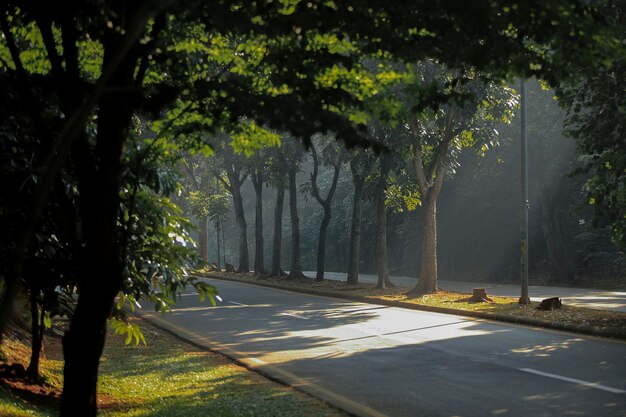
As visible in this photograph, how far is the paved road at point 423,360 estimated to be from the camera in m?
8.98

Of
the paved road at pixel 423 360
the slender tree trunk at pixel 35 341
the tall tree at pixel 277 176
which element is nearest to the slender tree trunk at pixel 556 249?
the tall tree at pixel 277 176

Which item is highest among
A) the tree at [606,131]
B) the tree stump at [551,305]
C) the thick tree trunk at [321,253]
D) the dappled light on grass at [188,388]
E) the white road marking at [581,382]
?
the tree at [606,131]

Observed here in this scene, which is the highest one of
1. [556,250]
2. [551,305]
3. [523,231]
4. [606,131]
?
[606,131]

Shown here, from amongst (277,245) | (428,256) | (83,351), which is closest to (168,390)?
(83,351)

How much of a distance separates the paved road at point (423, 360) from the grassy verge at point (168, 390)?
0.48 m

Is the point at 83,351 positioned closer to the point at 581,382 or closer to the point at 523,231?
the point at 581,382

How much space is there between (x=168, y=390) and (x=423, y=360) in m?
4.25

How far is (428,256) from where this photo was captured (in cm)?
2588

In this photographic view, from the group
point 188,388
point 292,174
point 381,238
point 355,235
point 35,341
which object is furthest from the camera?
point 292,174

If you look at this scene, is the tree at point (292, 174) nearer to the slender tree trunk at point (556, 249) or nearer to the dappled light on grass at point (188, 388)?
the slender tree trunk at point (556, 249)

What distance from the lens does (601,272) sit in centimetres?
3731

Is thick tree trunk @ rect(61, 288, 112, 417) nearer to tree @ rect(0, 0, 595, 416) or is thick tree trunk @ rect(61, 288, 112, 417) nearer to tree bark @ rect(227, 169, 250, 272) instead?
tree @ rect(0, 0, 595, 416)

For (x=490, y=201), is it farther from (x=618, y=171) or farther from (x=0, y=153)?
(x=0, y=153)

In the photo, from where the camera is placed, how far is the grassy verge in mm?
8289
